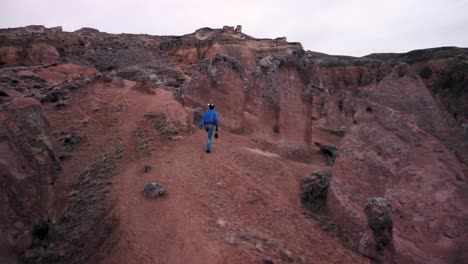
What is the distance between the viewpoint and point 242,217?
6.81 m

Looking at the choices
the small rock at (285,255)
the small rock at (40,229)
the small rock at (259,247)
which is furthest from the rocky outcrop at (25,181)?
the small rock at (285,255)

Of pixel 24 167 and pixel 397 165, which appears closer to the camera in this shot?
pixel 24 167

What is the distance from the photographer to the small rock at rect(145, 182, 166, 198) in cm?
725

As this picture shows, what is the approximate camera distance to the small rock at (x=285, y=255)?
19.5 ft

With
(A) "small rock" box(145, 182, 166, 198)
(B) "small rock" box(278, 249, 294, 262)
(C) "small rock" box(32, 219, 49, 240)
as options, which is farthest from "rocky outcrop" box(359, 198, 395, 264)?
(C) "small rock" box(32, 219, 49, 240)

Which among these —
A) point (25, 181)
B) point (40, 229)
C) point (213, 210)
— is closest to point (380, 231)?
point (213, 210)

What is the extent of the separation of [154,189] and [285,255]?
9.41 ft

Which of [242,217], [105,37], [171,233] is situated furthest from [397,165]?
[105,37]

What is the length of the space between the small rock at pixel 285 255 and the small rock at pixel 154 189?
8.46 feet

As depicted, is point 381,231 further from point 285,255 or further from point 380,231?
point 285,255

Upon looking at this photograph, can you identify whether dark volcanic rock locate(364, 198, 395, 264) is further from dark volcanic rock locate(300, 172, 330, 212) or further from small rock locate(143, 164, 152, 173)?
small rock locate(143, 164, 152, 173)

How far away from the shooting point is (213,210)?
22.4 feet

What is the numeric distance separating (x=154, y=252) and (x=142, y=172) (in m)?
2.65

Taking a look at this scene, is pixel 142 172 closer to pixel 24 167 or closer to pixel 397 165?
pixel 24 167
